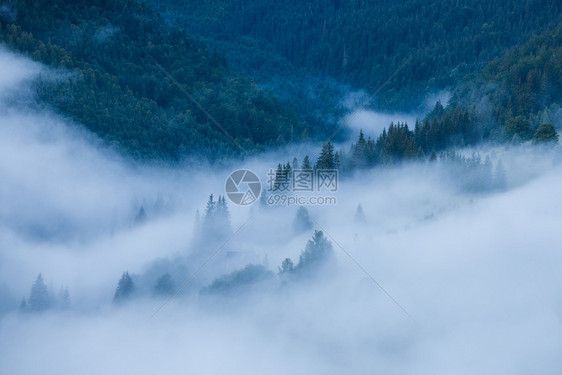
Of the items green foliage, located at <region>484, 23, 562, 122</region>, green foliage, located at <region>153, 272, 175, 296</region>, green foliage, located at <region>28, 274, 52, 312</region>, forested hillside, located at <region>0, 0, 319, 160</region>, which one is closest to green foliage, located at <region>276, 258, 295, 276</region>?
green foliage, located at <region>153, 272, 175, 296</region>

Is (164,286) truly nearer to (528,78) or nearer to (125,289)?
A: (125,289)

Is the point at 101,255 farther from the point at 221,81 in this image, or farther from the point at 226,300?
the point at 221,81

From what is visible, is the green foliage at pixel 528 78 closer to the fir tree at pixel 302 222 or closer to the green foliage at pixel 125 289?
the fir tree at pixel 302 222

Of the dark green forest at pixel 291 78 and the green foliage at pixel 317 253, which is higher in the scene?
the dark green forest at pixel 291 78

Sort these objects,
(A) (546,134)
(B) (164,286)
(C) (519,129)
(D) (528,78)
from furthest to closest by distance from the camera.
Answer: (D) (528,78) → (C) (519,129) → (A) (546,134) → (B) (164,286)

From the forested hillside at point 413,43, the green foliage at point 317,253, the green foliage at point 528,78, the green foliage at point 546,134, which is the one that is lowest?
the green foliage at point 317,253

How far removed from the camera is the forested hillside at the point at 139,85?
126438 mm

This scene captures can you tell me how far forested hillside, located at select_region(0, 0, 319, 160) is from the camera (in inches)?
4978

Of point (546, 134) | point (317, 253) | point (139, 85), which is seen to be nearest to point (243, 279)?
point (317, 253)

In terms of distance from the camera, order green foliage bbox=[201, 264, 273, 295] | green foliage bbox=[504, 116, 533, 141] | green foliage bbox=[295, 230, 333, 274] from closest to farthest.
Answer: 1. green foliage bbox=[295, 230, 333, 274]
2. green foliage bbox=[201, 264, 273, 295]
3. green foliage bbox=[504, 116, 533, 141]

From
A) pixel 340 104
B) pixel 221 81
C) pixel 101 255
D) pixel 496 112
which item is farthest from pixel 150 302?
pixel 340 104

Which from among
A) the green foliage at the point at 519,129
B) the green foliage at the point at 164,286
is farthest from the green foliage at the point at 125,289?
the green foliage at the point at 519,129

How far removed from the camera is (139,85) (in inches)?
5408

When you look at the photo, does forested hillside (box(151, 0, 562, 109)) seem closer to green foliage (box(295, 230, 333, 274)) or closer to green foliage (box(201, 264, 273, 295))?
green foliage (box(295, 230, 333, 274))
